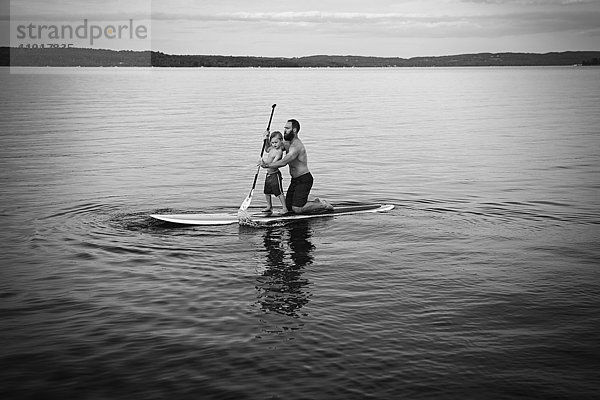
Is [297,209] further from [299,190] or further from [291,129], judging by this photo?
[291,129]

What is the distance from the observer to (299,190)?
18125mm

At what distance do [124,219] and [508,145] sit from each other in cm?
2635

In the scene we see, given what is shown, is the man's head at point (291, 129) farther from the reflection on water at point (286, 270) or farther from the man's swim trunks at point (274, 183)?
the reflection on water at point (286, 270)

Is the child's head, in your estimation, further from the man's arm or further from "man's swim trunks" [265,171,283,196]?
"man's swim trunks" [265,171,283,196]

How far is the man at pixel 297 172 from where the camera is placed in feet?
57.0

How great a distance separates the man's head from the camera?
56.1 ft

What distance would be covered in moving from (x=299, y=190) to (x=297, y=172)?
1.64ft

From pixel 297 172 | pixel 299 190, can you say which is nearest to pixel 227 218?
pixel 299 190

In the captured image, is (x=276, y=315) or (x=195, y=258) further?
(x=195, y=258)

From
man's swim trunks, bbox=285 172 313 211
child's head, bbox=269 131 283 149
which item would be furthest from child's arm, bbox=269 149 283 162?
man's swim trunks, bbox=285 172 313 211

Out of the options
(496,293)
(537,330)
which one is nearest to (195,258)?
(496,293)

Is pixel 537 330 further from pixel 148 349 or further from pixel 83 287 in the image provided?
Answer: pixel 83 287

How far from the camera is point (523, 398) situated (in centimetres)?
816

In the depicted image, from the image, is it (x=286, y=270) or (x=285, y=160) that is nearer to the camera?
(x=286, y=270)
